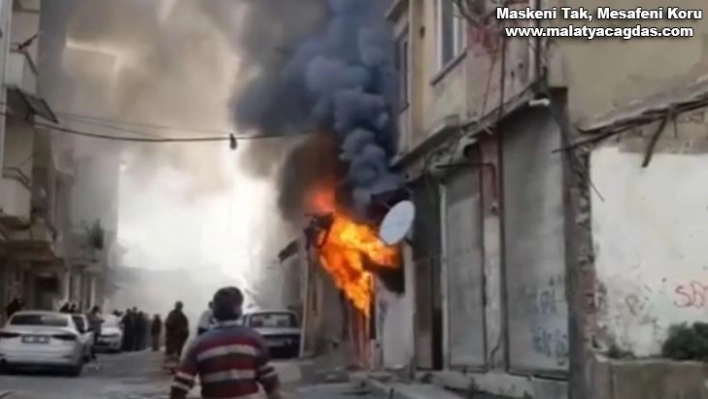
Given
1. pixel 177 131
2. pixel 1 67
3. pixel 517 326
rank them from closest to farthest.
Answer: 1. pixel 517 326
2. pixel 1 67
3. pixel 177 131

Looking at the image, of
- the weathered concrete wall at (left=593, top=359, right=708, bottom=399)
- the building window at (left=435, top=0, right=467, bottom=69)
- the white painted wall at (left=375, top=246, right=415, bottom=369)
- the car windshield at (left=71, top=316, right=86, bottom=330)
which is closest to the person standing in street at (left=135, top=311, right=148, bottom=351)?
the car windshield at (left=71, top=316, right=86, bottom=330)

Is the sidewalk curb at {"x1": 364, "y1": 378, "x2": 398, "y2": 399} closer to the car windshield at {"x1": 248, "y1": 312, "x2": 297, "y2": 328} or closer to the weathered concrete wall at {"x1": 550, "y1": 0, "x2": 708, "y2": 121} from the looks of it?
the weathered concrete wall at {"x1": 550, "y1": 0, "x2": 708, "y2": 121}

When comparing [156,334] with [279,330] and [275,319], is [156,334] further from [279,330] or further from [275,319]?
[279,330]

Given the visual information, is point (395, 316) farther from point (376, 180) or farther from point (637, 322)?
point (637, 322)

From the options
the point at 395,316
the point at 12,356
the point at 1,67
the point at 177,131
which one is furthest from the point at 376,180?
the point at 177,131

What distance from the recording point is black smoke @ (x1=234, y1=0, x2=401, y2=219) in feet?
69.4

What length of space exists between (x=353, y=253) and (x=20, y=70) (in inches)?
363

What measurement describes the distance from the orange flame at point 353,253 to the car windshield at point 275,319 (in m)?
5.47

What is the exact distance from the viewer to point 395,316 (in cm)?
1986

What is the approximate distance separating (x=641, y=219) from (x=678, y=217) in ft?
1.33

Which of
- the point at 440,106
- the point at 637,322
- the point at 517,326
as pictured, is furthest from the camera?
the point at 440,106

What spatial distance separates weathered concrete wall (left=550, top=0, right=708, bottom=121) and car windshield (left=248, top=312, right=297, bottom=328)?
61.6 feet

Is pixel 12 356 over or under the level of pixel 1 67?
under

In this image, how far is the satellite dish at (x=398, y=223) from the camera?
16844 millimetres
